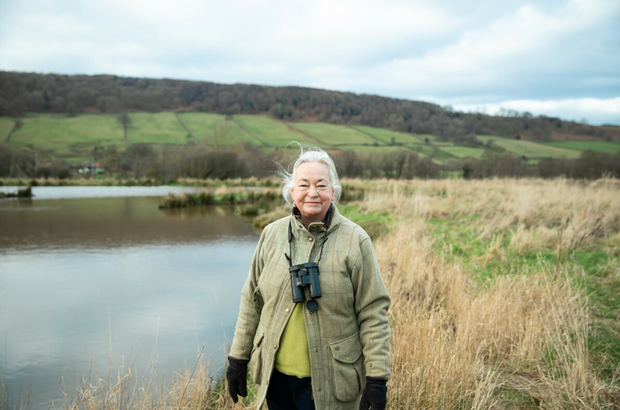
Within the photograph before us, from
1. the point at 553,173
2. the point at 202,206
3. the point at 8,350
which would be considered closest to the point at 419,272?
the point at 8,350

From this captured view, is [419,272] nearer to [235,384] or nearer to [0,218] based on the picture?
[235,384]

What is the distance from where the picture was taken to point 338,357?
1.95m

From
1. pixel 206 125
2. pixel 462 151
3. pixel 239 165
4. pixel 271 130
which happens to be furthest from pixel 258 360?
pixel 206 125

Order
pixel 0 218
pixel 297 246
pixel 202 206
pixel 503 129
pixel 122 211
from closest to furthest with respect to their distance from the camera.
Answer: pixel 297 246, pixel 0 218, pixel 122 211, pixel 202 206, pixel 503 129

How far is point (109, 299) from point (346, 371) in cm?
650

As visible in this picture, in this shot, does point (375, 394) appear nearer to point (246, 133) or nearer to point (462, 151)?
point (462, 151)

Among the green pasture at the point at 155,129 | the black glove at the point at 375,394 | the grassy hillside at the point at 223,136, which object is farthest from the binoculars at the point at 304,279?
the green pasture at the point at 155,129

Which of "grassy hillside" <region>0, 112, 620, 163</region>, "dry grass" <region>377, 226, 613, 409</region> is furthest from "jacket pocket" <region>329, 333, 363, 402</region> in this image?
"grassy hillside" <region>0, 112, 620, 163</region>

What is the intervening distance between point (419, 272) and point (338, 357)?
3697 millimetres

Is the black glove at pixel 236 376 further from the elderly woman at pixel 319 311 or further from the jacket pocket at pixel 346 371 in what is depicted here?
the jacket pocket at pixel 346 371

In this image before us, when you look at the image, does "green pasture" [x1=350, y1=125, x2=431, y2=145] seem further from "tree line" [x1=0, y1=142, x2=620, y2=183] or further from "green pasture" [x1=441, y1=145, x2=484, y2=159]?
"tree line" [x1=0, y1=142, x2=620, y2=183]

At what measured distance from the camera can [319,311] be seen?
1995 millimetres

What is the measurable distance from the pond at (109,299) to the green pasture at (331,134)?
2077 inches

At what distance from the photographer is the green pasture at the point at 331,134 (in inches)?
2717
